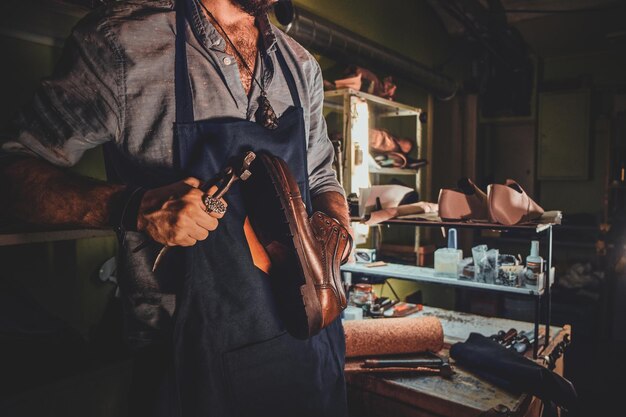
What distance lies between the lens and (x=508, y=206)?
2.05 meters

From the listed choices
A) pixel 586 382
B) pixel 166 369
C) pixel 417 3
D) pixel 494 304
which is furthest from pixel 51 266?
pixel 417 3

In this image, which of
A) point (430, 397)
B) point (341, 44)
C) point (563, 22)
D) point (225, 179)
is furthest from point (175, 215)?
point (563, 22)

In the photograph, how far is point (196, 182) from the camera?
991 millimetres

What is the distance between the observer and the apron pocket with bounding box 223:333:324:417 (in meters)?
1.10

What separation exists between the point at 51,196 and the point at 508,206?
180 cm

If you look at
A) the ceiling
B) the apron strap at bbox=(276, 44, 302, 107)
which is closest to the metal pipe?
the ceiling

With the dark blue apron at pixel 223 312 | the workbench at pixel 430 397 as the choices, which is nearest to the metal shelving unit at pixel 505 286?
the workbench at pixel 430 397

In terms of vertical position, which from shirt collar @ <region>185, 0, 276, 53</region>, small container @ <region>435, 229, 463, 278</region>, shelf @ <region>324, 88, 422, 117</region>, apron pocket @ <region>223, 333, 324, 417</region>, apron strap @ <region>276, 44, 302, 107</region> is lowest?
apron pocket @ <region>223, 333, 324, 417</region>

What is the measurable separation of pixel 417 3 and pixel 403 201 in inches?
150

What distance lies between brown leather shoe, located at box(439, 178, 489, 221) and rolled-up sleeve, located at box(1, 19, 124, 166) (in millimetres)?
1642

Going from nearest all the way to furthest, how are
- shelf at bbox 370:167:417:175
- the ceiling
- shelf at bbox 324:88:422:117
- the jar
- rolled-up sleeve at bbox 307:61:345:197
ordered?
rolled-up sleeve at bbox 307:61:345:197, the jar, shelf at bbox 324:88:422:117, shelf at bbox 370:167:417:175, the ceiling

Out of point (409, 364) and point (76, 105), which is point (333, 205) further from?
point (409, 364)

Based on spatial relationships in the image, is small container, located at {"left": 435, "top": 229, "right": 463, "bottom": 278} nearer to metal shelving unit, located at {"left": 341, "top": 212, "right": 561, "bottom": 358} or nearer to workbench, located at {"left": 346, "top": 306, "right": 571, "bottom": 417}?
metal shelving unit, located at {"left": 341, "top": 212, "right": 561, "bottom": 358}

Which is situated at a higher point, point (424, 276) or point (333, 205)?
point (333, 205)
